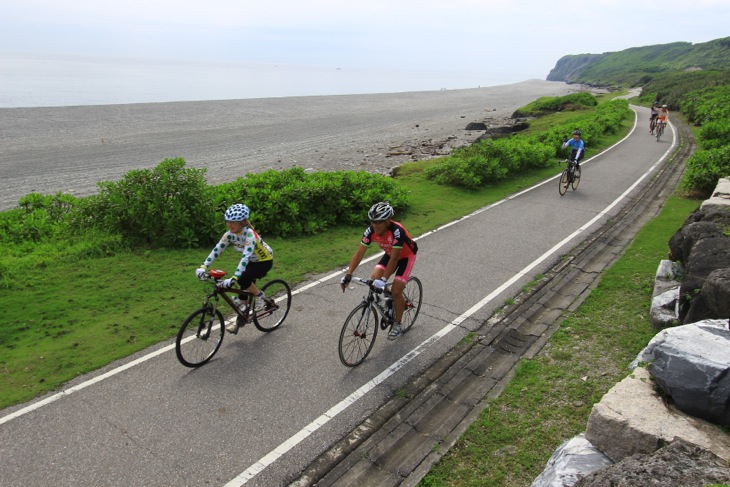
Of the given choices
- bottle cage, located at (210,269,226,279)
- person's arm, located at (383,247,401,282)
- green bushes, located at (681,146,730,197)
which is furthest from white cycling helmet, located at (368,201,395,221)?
green bushes, located at (681,146,730,197)

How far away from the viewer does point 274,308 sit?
8500mm

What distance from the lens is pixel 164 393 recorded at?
6875 mm

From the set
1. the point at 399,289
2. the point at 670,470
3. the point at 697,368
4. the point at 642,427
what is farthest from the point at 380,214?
the point at 670,470

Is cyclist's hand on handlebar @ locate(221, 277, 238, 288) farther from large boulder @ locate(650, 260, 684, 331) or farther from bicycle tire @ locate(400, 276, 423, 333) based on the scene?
large boulder @ locate(650, 260, 684, 331)

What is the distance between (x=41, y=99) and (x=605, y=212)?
76737 mm

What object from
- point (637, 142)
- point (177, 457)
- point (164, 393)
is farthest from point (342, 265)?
point (637, 142)

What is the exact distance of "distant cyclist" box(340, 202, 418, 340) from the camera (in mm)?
7297

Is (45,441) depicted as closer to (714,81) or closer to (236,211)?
(236,211)

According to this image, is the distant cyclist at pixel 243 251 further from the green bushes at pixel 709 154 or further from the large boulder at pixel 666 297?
the green bushes at pixel 709 154

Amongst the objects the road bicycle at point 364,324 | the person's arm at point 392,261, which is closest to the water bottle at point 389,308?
the road bicycle at point 364,324

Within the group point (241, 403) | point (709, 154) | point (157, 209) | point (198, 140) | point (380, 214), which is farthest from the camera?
point (198, 140)

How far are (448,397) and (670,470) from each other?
3541mm

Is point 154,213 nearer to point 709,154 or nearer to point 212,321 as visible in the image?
point 212,321

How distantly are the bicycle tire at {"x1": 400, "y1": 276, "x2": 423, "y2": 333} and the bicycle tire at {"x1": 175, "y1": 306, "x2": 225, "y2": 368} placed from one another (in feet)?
10.6
